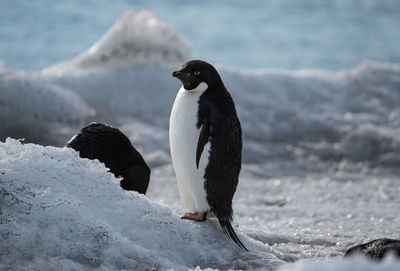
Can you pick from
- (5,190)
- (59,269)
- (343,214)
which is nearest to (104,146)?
(5,190)

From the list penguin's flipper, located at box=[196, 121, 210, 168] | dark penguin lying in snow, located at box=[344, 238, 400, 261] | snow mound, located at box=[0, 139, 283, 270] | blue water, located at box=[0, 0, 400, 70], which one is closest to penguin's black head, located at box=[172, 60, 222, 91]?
penguin's flipper, located at box=[196, 121, 210, 168]

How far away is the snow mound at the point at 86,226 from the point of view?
338cm

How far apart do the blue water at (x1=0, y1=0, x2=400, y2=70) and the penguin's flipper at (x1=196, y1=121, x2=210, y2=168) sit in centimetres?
1281

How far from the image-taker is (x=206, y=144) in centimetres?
415

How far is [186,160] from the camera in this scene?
13.9ft

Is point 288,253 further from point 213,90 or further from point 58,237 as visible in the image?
point 58,237

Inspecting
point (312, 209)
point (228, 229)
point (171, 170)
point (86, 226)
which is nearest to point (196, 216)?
point (228, 229)

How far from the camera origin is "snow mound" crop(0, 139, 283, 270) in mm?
3383

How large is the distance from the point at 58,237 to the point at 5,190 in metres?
0.44

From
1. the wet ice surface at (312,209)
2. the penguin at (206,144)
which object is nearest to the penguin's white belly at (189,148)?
the penguin at (206,144)

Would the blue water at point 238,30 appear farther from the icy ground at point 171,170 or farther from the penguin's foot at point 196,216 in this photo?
the penguin's foot at point 196,216

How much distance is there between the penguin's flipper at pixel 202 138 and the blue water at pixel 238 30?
504 inches

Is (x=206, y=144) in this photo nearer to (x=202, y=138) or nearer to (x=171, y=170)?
(x=202, y=138)

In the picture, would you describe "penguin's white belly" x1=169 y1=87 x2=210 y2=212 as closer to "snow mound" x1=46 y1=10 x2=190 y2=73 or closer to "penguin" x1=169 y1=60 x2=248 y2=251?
"penguin" x1=169 y1=60 x2=248 y2=251
